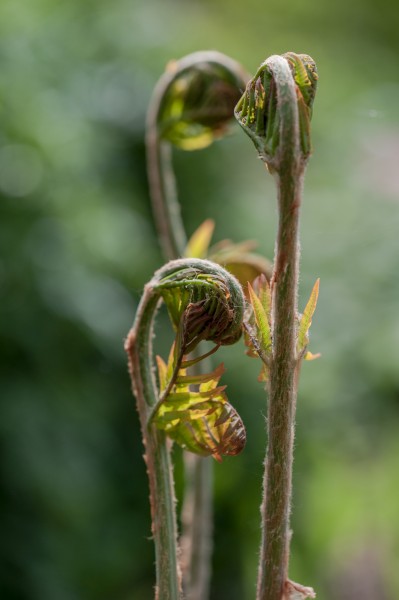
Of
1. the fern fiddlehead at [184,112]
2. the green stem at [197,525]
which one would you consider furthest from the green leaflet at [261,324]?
the green stem at [197,525]

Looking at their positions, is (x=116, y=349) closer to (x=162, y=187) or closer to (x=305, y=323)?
(x=162, y=187)

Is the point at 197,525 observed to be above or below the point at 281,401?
below

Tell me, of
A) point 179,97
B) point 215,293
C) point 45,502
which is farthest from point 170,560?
point 45,502

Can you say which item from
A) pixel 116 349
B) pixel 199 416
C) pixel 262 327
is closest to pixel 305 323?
pixel 262 327

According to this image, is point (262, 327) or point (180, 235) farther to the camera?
point (180, 235)

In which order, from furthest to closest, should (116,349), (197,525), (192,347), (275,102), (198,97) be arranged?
(116,349), (197,525), (198,97), (192,347), (275,102)

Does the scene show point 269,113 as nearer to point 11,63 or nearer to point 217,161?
point 11,63

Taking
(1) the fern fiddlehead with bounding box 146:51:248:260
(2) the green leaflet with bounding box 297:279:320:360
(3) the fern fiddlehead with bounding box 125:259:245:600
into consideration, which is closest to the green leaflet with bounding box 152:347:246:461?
(3) the fern fiddlehead with bounding box 125:259:245:600

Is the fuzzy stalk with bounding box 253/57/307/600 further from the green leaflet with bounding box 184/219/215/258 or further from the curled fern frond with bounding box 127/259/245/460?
the green leaflet with bounding box 184/219/215/258
